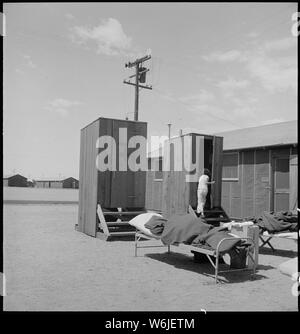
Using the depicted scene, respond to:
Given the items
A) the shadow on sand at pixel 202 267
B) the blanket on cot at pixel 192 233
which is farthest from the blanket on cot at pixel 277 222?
the blanket on cot at pixel 192 233

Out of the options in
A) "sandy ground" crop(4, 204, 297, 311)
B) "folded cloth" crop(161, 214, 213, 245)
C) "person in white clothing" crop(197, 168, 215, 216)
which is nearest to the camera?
"sandy ground" crop(4, 204, 297, 311)

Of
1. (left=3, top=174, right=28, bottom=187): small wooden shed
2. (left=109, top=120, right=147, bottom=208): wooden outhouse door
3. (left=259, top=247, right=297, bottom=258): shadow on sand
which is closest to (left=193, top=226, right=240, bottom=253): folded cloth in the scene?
(left=259, top=247, right=297, bottom=258): shadow on sand

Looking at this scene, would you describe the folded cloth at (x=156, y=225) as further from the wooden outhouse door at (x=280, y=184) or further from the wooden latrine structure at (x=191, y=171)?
the wooden outhouse door at (x=280, y=184)

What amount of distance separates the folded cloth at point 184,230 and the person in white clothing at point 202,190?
4.48m

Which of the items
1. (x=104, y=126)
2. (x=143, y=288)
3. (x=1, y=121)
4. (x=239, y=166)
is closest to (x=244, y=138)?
(x=239, y=166)

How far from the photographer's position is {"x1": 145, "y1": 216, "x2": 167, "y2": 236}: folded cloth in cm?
800

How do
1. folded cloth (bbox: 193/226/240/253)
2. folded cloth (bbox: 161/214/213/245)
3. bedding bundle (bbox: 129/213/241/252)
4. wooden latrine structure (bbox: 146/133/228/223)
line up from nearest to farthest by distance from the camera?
folded cloth (bbox: 193/226/240/253) → bedding bundle (bbox: 129/213/241/252) → folded cloth (bbox: 161/214/213/245) → wooden latrine structure (bbox: 146/133/228/223)

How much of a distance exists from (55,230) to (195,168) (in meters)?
4.89

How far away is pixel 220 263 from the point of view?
26.6 feet

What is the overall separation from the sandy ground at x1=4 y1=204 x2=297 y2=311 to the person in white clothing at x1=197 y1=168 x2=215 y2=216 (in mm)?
2792

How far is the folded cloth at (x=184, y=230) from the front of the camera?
7238mm

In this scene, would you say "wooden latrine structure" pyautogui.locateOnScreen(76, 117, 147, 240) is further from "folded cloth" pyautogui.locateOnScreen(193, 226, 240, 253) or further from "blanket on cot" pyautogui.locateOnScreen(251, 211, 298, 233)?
"folded cloth" pyautogui.locateOnScreen(193, 226, 240, 253)
